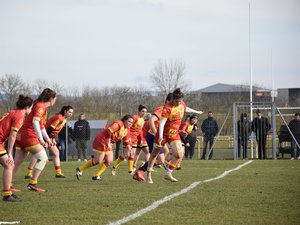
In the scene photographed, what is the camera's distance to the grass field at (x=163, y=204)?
8.80m

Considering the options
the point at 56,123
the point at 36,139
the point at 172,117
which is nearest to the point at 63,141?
the point at 56,123

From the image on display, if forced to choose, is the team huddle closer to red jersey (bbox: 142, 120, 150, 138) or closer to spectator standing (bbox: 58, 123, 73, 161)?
red jersey (bbox: 142, 120, 150, 138)

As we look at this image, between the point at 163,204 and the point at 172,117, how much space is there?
4.46m

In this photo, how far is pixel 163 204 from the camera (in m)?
10.3

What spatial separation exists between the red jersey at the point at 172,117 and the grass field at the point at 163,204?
112 centimetres

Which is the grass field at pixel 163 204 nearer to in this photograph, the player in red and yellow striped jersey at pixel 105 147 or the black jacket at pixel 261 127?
the player in red and yellow striped jersey at pixel 105 147

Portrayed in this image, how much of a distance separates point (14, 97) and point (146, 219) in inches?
1589

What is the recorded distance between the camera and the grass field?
Answer: 880 centimetres

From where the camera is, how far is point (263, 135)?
27.8 meters

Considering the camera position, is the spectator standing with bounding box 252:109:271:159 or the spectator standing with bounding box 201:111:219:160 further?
the spectator standing with bounding box 201:111:219:160

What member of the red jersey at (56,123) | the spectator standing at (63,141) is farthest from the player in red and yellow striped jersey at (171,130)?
the spectator standing at (63,141)

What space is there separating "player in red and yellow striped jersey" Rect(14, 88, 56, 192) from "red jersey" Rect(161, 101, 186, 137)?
2532mm

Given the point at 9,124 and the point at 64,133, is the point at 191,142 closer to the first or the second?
the point at 64,133

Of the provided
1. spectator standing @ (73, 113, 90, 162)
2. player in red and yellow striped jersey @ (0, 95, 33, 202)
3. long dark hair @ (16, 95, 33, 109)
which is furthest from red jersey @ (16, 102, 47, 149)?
spectator standing @ (73, 113, 90, 162)
